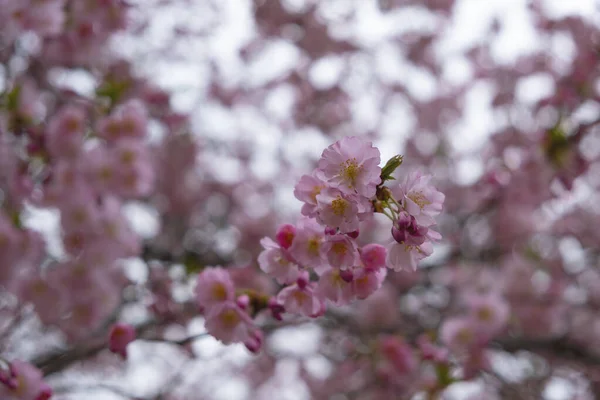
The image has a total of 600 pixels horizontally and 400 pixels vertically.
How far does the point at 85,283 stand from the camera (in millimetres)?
2938

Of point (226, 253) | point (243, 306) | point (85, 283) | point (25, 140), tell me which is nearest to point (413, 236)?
point (243, 306)

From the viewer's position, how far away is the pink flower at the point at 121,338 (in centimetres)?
177

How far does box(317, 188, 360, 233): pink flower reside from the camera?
119 cm

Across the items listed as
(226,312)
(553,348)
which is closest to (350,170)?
(226,312)

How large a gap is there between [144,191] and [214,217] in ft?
9.66

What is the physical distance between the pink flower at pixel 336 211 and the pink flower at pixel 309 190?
0.08 meters

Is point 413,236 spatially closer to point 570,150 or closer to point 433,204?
point 433,204

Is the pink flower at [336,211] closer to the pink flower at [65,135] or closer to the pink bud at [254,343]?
the pink bud at [254,343]

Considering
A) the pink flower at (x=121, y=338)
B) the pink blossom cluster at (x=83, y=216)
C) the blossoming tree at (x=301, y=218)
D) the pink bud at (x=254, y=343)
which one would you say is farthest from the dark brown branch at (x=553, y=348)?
Result: the pink blossom cluster at (x=83, y=216)

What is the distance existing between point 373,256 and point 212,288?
0.57 m

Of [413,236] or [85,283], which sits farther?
[85,283]

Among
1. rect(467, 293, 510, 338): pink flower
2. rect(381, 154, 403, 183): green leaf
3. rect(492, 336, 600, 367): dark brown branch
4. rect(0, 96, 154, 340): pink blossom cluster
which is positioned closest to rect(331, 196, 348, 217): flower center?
rect(381, 154, 403, 183): green leaf

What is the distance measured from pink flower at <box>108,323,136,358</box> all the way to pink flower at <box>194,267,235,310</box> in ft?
1.05

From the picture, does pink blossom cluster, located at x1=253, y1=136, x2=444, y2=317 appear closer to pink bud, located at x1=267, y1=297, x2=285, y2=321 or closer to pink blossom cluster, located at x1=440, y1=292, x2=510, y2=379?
pink bud, located at x1=267, y1=297, x2=285, y2=321
